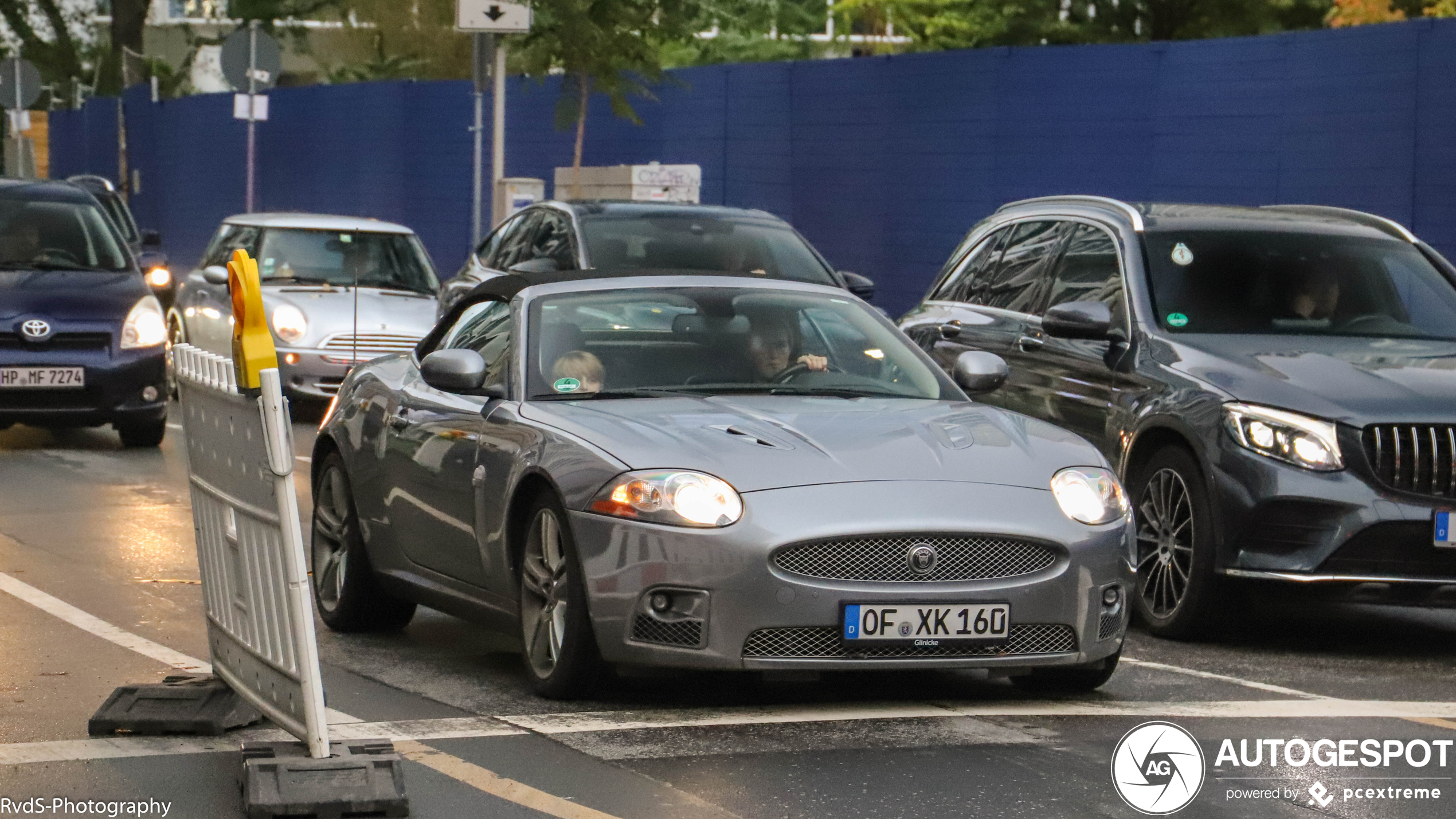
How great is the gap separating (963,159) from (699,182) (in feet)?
10.5

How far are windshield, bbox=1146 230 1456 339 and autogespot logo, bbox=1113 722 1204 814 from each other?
3.29 meters

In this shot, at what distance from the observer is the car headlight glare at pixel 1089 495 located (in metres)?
7.29

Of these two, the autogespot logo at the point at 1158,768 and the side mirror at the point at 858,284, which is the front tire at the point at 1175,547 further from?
the side mirror at the point at 858,284

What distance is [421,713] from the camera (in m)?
7.20

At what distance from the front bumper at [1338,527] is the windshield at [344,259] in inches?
455

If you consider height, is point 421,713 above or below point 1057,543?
below

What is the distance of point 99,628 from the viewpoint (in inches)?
344

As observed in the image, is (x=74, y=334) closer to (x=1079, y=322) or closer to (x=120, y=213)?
(x=1079, y=322)

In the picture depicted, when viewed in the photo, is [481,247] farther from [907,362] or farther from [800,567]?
[800,567]

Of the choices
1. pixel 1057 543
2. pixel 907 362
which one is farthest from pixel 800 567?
pixel 907 362

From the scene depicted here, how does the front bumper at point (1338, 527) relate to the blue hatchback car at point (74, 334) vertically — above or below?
above

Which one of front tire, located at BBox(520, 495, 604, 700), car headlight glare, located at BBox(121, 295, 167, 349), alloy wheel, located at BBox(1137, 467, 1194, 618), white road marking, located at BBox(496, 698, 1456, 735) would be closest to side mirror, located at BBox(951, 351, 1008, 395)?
alloy wheel, located at BBox(1137, 467, 1194, 618)

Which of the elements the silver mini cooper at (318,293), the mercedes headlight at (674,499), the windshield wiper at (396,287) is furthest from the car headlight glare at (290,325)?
the mercedes headlight at (674,499)

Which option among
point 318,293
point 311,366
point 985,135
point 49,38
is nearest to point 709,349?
point 311,366
